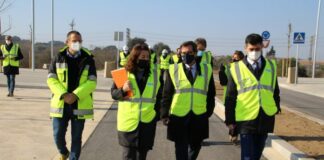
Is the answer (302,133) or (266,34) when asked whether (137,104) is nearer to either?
(302,133)

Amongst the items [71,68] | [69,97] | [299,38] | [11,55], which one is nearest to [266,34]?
[299,38]

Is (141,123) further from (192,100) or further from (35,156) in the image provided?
(35,156)

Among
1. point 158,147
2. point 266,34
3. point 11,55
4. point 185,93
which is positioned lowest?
point 158,147

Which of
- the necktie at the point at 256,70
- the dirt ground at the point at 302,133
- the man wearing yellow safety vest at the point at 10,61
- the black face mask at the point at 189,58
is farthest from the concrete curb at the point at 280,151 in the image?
the man wearing yellow safety vest at the point at 10,61

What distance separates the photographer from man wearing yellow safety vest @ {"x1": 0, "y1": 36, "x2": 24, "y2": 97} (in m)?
13.5

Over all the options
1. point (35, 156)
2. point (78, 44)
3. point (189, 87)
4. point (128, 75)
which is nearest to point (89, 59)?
point (78, 44)

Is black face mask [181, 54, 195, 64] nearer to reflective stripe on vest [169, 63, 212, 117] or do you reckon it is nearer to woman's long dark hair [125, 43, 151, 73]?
reflective stripe on vest [169, 63, 212, 117]

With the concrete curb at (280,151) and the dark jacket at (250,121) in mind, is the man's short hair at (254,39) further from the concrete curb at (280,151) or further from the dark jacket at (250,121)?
the concrete curb at (280,151)

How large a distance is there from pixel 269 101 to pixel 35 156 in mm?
3563

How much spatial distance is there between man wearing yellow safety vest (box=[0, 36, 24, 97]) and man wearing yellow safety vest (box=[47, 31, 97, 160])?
26.3 ft

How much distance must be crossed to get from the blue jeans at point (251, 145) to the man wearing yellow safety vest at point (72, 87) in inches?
80.7

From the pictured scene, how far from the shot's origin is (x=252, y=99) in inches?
217

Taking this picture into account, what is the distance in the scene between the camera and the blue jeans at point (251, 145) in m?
5.49

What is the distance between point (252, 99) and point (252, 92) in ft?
0.28
